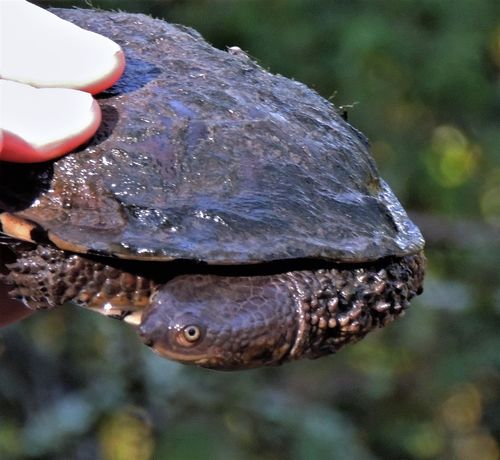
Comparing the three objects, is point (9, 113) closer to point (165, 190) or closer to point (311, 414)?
point (165, 190)

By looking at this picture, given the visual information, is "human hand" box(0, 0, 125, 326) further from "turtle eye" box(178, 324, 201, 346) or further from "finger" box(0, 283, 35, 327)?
"finger" box(0, 283, 35, 327)

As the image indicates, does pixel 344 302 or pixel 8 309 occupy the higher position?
pixel 344 302

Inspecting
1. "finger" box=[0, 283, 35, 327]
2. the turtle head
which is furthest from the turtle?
"finger" box=[0, 283, 35, 327]

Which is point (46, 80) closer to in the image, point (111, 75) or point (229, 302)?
point (111, 75)

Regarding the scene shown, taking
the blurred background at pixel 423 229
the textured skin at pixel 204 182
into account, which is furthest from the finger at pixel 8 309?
the blurred background at pixel 423 229

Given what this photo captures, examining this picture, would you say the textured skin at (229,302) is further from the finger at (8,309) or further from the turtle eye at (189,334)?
the finger at (8,309)

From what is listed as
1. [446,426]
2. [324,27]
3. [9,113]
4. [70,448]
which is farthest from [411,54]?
[9,113]

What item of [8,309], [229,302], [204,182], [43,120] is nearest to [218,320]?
[229,302]
